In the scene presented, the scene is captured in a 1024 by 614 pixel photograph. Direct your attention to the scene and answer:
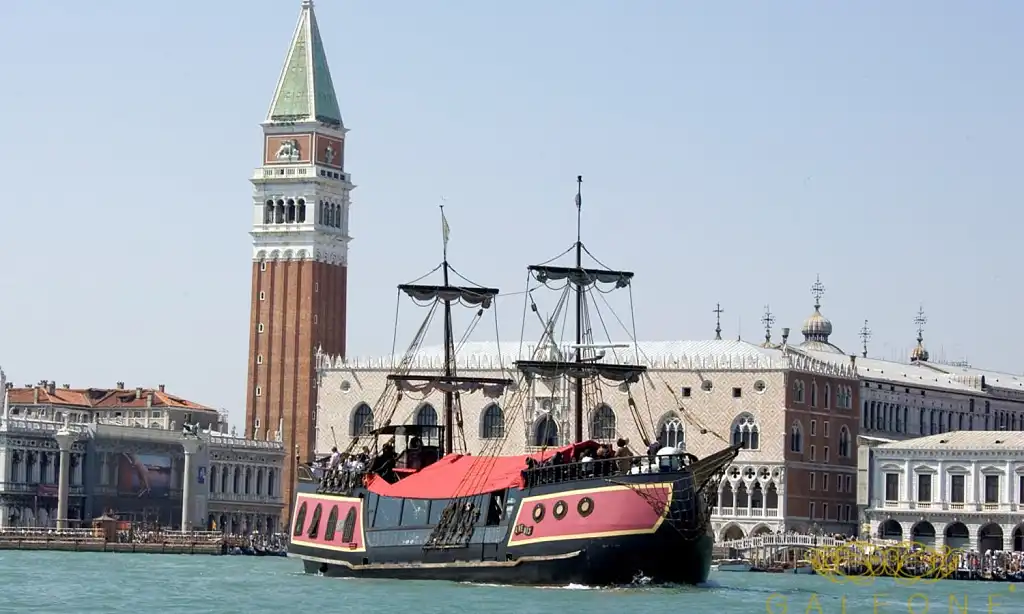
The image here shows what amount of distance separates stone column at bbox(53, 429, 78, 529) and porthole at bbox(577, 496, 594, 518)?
219ft

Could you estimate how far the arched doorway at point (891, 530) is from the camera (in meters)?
123

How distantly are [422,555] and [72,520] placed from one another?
204 feet

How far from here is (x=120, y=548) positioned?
120 meters

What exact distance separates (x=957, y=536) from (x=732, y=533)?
461 inches

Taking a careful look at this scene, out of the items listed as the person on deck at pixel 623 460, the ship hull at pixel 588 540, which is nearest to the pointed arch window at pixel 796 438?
the ship hull at pixel 588 540

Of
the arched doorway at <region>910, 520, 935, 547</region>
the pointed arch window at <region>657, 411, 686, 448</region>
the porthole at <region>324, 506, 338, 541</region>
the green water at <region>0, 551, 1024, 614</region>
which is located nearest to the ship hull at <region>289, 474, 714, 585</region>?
the green water at <region>0, 551, 1024, 614</region>

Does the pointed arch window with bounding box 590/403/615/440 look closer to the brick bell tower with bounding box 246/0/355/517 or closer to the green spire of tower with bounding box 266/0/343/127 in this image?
the brick bell tower with bounding box 246/0/355/517

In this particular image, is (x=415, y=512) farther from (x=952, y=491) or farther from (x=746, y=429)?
(x=746, y=429)

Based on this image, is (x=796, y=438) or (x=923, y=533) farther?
(x=796, y=438)

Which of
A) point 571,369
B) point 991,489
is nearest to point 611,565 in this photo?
point 571,369

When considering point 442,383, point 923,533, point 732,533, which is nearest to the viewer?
point 442,383

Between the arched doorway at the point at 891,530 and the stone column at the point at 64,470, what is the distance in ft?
138

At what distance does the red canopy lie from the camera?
74438 millimetres

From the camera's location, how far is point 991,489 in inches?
4690
